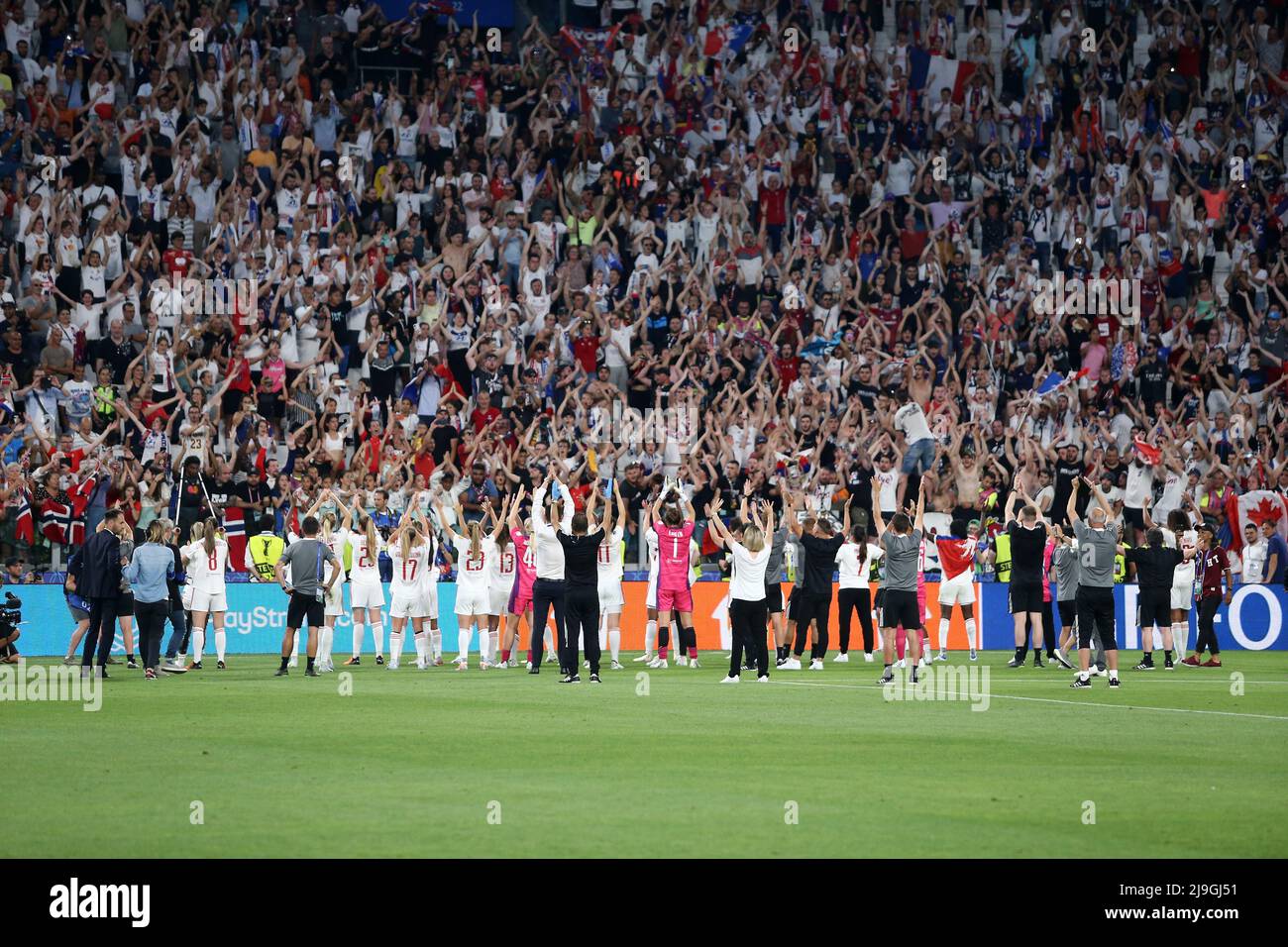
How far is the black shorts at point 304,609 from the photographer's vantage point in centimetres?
2453

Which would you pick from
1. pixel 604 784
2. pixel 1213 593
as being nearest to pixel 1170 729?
pixel 604 784

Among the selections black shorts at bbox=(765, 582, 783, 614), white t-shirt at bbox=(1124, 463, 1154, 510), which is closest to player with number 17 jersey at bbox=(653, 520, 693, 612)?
black shorts at bbox=(765, 582, 783, 614)

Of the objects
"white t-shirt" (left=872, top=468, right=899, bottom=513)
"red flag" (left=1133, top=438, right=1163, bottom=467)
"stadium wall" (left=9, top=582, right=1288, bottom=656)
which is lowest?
"stadium wall" (left=9, top=582, right=1288, bottom=656)

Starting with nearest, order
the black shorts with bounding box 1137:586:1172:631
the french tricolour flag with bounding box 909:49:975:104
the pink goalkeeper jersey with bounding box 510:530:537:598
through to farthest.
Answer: the pink goalkeeper jersey with bounding box 510:530:537:598 → the black shorts with bounding box 1137:586:1172:631 → the french tricolour flag with bounding box 909:49:975:104

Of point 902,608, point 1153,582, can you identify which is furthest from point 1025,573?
point 902,608

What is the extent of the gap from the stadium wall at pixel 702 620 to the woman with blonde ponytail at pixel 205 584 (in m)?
3.57

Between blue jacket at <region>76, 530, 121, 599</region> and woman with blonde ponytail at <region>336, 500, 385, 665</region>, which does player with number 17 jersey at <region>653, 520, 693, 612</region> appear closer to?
woman with blonde ponytail at <region>336, 500, 385, 665</region>

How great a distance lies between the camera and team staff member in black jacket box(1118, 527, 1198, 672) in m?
26.8

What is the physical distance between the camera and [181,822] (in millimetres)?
11602

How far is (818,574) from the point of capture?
26.5m

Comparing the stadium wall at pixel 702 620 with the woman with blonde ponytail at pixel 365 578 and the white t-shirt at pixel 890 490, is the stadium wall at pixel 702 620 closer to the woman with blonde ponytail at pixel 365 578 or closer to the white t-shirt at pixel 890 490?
the white t-shirt at pixel 890 490

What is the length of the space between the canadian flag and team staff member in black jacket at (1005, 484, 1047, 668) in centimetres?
824

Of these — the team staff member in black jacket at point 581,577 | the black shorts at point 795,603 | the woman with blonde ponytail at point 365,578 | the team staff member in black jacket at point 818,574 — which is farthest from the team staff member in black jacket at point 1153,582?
the woman with blonde ponytail at point 365,578

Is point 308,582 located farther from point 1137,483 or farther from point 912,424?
point 1137,483
